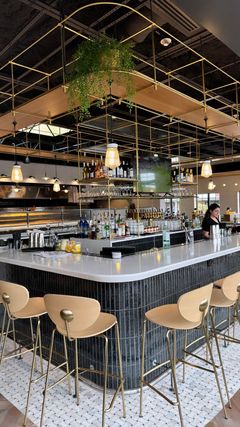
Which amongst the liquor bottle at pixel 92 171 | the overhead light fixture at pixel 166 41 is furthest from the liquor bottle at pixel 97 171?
the overhead light fixture at pixel 166 41

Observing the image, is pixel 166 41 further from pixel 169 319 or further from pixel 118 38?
pixel 169 319

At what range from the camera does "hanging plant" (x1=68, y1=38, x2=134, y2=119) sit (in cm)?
286

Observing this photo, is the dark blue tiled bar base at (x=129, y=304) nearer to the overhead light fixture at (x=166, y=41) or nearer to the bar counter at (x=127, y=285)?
the bar counter at (x=127, y=285)

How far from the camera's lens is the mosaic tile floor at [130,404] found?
89.4 inches

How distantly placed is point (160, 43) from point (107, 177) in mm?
2049

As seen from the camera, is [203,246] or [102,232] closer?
[203,246]

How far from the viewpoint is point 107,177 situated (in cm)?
468

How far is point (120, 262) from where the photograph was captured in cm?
288

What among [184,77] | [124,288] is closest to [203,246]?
[124,288]

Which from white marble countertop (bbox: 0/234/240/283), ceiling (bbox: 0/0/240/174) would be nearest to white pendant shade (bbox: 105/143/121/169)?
ceiling (bbox: 0/0/240/174)

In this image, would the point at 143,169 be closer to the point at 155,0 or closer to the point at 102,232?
the point at 102,232

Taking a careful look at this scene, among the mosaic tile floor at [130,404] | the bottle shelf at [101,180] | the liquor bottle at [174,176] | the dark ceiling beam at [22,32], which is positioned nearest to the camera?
the mosaic tile floor at [130,404]

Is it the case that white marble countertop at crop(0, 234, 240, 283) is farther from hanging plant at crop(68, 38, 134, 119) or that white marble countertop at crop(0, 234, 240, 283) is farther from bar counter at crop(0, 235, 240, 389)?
hanging plant at crop(68, 38, 134, 119)

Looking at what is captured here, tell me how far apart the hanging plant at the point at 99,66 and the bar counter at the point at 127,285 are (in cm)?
170
